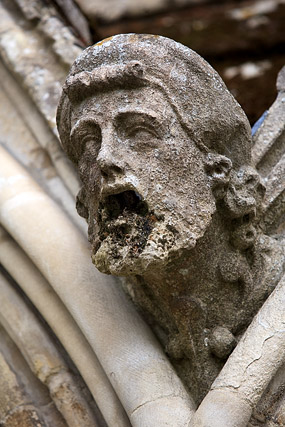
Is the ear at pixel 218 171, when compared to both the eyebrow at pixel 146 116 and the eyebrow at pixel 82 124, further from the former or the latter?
the eyebrow at pixel 82 124

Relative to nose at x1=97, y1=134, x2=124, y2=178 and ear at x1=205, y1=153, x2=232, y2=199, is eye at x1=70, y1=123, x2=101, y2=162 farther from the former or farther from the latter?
ear at x1=205, y1=153, x2=232, y2=199

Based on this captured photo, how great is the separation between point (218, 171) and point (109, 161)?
27 cm

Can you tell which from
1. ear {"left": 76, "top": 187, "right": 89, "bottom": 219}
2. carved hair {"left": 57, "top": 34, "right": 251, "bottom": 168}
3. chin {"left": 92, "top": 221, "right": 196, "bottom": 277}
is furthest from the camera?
ear {"left": 76, "top": 187, "right": 89, "bottom": 219}

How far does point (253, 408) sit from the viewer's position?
180cm

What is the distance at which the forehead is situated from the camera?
1896 millimetres

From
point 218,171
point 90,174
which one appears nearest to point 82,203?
point 90,174

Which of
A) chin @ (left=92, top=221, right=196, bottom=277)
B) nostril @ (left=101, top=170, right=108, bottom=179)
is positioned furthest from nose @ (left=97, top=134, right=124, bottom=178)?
chin @ (left=92, top=221, right=196, bottom=277)

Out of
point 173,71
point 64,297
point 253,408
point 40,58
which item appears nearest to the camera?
point 253,408

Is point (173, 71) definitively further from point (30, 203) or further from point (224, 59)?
point (224, 59)

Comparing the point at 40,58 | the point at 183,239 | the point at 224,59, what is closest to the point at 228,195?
the point at 183,239

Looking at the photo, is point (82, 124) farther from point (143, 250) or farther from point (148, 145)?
point (143, 250)

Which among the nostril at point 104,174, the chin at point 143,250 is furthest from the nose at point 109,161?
the chin at point 143,250

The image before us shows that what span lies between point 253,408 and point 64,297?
0.65 m

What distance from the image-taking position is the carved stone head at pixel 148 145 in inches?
72.2
